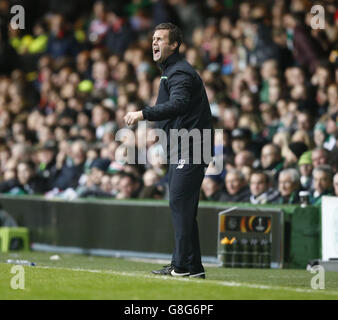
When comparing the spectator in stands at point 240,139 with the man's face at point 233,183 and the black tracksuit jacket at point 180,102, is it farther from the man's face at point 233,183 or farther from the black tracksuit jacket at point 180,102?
the black tracksuit jacket at point 180,102

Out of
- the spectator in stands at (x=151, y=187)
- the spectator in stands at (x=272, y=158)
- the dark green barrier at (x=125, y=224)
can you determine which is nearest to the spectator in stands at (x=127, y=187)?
the spectator in stands at (x=151, y=187)

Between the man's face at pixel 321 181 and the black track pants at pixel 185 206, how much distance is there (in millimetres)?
3814

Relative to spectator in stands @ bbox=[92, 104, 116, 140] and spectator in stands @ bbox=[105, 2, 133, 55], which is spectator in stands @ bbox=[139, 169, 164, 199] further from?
spectator in stands @ bbox=[105, 2, 133, 55]

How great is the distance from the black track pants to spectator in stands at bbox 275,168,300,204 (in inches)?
159

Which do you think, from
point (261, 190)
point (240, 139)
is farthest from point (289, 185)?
point (240, 139)

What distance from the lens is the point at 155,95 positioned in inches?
703

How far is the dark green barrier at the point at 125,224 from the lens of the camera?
40.8ft

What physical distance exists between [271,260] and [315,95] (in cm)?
377

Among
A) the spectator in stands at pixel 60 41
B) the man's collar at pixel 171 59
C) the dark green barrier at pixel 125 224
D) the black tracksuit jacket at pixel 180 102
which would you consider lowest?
the dark green barrier at pixel 125 224

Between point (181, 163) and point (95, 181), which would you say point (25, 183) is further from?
point (181, 163)

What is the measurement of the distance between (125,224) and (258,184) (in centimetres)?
239

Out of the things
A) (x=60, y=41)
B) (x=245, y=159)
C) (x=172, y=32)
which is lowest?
(x=245, y=159)
